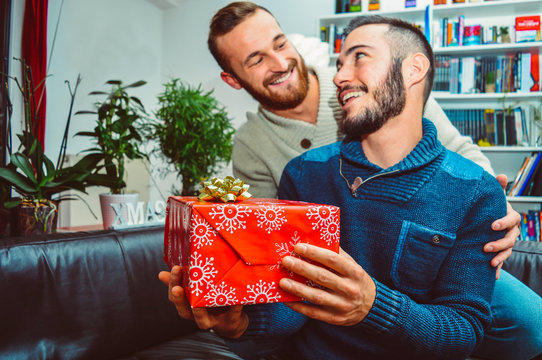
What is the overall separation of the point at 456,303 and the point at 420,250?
124mm

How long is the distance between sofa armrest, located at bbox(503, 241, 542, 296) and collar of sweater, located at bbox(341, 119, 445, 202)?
74 centimetres

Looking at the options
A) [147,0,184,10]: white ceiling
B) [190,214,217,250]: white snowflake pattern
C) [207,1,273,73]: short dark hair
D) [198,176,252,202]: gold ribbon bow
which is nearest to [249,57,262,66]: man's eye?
[207,1,273,73]: short dark hair

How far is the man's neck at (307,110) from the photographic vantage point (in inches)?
66.9

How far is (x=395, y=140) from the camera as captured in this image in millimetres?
1038

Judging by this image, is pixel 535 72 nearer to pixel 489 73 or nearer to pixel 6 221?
pixel 489 73

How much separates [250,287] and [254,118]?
1.26 m

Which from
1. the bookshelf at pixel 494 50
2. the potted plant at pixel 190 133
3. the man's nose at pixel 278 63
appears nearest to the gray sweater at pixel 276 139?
the man's nose at pixel 278 63

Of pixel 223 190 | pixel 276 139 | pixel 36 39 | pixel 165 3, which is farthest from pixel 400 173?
pixel 165 3

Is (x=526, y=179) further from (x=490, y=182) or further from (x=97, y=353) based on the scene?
(x=97, y=353)

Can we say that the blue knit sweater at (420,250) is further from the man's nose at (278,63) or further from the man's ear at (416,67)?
the man's nose at (278,63)

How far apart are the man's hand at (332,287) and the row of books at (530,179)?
319cm

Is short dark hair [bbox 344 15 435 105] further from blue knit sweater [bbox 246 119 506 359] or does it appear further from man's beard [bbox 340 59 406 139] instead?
blue knit sweater [bbox 246 119 506 359]

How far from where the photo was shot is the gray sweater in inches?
62.4

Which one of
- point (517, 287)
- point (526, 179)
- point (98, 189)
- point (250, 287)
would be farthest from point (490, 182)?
point (98, 189)
